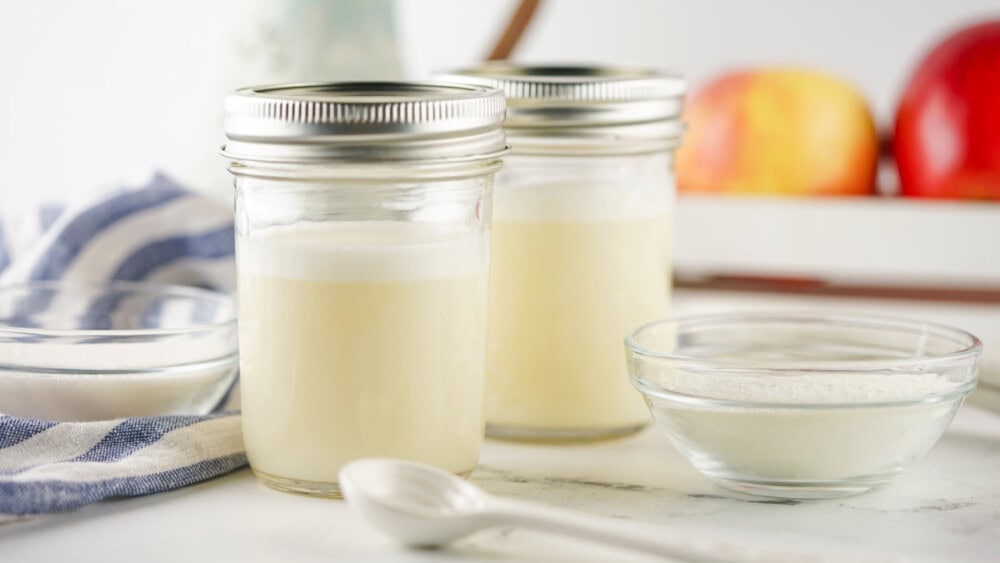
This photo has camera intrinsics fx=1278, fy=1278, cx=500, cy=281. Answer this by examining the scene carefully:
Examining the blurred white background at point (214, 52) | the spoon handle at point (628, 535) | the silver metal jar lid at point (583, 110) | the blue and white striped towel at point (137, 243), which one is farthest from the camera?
the blurred white background at point (214, 52)

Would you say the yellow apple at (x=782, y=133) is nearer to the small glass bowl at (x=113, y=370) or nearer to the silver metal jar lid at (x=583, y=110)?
the silver metal jar lid at (x=583, y=110)

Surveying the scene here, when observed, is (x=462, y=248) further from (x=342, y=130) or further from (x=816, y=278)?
(x=816, y=278)

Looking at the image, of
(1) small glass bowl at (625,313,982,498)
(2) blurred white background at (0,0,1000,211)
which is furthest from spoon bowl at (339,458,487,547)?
(2) blurred white background at (0,0,1000,211)

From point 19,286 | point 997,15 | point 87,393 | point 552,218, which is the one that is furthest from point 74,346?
point 997,15

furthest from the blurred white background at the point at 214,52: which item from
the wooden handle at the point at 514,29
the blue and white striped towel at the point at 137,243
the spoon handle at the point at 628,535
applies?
the spoon handle at the point at 628,535

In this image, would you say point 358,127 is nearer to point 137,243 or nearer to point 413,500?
point 413,500

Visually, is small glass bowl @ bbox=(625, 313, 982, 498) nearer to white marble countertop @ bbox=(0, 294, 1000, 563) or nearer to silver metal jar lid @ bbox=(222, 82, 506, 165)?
white marble countertop @ bbox=(0, 294, 1000, 563)

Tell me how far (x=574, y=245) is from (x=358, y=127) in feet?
0.57

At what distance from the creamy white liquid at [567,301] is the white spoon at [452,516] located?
0.16 m

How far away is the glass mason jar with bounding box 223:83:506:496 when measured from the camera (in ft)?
1.86

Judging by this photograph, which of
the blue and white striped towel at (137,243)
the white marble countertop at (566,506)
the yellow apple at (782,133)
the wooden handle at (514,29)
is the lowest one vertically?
the white marble countertop at (566,506)

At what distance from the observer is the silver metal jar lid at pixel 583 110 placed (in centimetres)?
68

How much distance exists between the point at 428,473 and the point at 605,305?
19 cm

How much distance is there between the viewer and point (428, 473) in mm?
554
